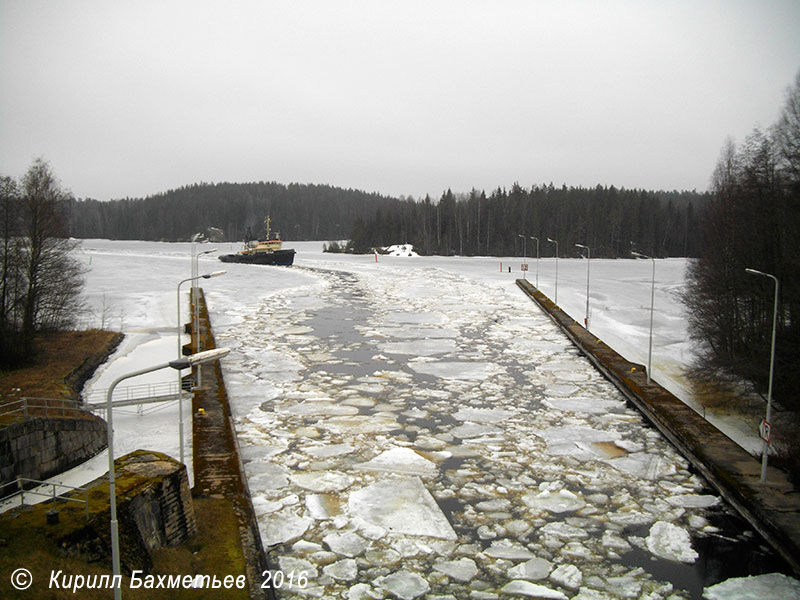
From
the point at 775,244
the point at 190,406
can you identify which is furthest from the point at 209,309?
the point at 775,244

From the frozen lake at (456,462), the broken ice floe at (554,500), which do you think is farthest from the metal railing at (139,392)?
the broken ice floe at (554,500)

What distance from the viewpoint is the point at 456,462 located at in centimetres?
1282

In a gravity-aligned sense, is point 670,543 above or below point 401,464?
below

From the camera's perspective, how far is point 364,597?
8180mm

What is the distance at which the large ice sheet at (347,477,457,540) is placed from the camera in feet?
32.9

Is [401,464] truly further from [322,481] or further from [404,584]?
[404,584]

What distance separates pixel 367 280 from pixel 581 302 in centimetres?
2098

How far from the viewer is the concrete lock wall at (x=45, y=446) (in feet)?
39.5

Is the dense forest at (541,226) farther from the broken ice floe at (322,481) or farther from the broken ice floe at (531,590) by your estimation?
the broken ice floe at (531,590)

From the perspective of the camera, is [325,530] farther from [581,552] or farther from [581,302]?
[581,302]

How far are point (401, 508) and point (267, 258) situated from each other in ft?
Result: 203

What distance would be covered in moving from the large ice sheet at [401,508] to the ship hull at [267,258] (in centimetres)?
5886

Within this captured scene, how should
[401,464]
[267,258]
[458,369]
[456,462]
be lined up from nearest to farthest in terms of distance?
[401,464] → [456,462] → [458,369] → [267,258]

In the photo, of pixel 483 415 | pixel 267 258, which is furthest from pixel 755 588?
pixel 267 258
